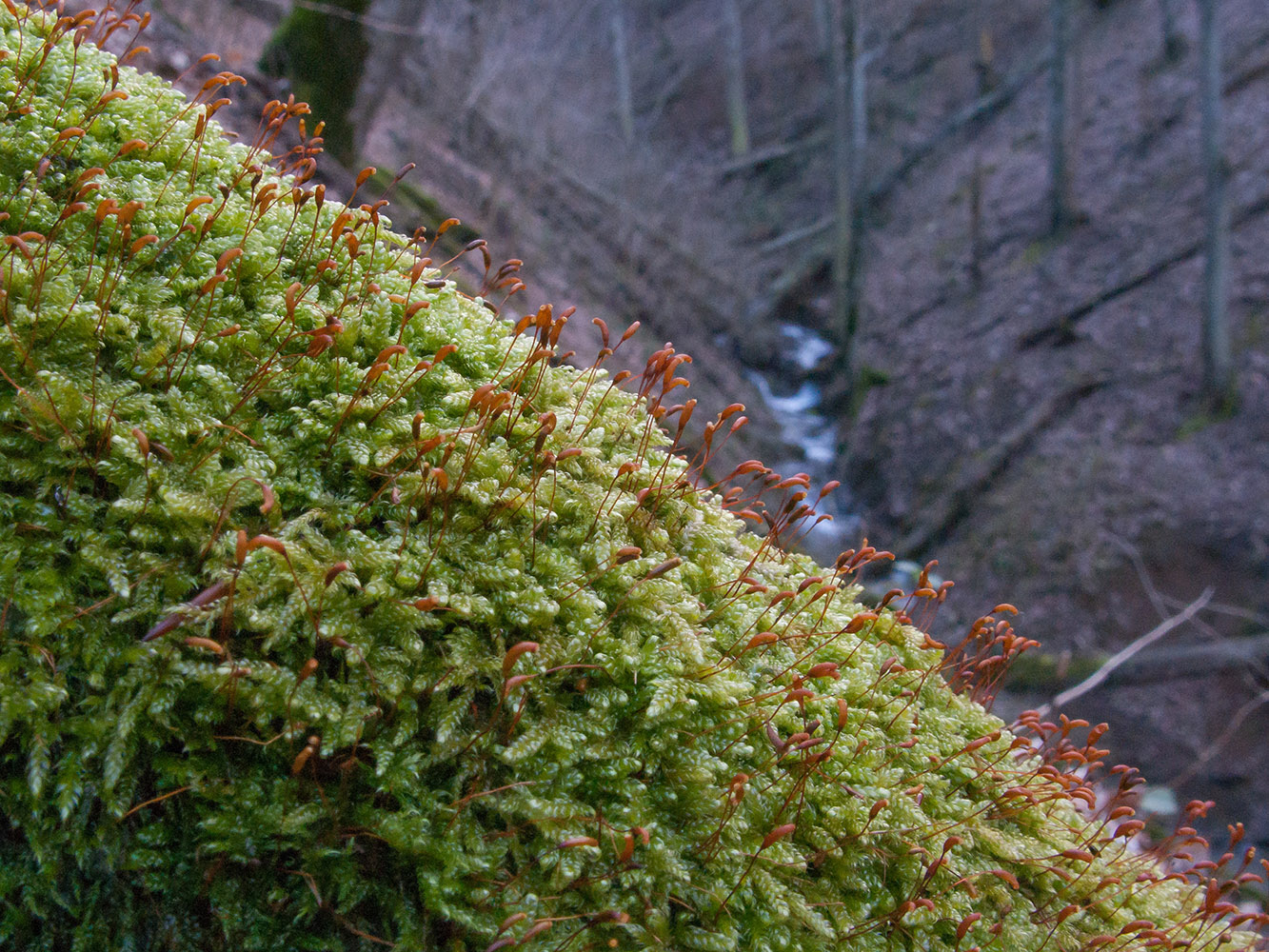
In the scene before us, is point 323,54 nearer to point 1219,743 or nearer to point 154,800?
point 154,800

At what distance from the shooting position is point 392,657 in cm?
125

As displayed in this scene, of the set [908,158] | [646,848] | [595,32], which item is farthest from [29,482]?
[595,32]

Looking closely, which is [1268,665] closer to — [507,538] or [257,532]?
[507,538]

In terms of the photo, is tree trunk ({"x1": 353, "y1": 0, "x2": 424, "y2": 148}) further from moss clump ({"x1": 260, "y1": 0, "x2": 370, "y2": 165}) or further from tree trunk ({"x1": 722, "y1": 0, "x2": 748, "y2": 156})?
tree trunk ({"x1": 722, "y1": 0, "x2": 748, "y2": 156})

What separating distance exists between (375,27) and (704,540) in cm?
627

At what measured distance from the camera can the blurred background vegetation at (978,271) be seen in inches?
263

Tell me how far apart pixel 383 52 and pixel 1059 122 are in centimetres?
994

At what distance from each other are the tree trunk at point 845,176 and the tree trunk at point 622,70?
17.8ft

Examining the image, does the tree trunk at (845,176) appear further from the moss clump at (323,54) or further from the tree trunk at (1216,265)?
the moss clump at (323,54)

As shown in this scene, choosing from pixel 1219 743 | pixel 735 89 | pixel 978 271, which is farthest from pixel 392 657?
pixel 735 89

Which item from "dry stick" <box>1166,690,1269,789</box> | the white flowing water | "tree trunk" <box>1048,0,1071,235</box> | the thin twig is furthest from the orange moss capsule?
"tree trunk" <box>1048,0,1071,235</box>

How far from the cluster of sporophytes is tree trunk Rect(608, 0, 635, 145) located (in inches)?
636

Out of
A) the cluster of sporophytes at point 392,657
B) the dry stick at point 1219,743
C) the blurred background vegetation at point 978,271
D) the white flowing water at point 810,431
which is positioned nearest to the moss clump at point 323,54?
the blurred background vegetation at point 978,271

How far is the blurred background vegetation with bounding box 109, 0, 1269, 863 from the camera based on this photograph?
21.9ft
